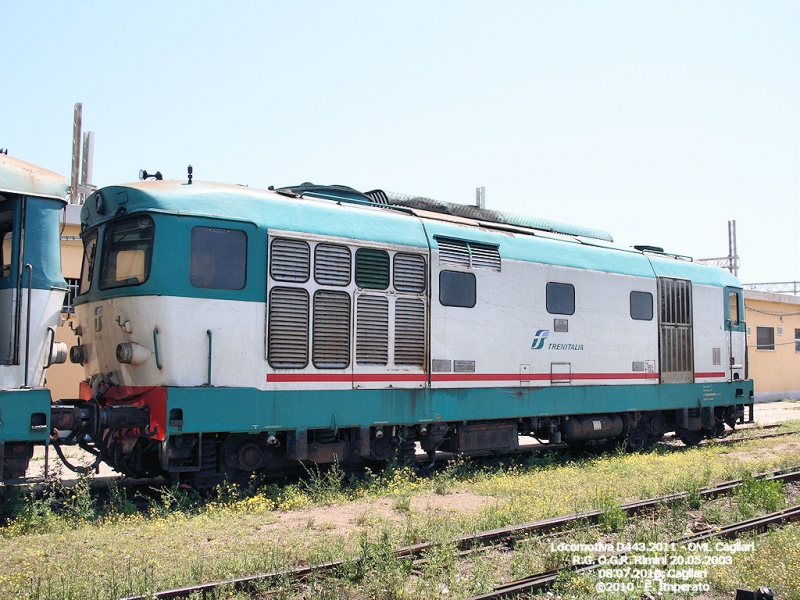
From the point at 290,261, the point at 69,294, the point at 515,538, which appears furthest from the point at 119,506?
the point at 69,294

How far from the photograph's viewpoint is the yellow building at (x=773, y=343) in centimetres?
2931

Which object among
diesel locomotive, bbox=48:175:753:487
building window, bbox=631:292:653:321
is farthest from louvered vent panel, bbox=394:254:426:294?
building window, bbox=631:292:653:321

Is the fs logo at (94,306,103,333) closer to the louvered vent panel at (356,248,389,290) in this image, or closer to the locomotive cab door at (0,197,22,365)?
the locomotive cab door at (0,197,22,365)

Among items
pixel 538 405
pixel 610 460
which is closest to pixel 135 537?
pixel 538 405

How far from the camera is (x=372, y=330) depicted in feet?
33.3

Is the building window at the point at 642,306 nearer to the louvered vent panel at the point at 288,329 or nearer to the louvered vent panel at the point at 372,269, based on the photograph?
the louvered vent panel at the point at 372,269

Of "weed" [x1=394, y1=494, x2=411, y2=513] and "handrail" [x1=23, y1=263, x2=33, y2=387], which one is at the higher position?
"handrail" [x1=23, y1=263, x2=33, y2=387]

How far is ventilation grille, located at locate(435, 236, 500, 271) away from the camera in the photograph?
11023mm

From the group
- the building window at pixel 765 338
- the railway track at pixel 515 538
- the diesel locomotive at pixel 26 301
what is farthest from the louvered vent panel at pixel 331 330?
the building window at pixel 765 338

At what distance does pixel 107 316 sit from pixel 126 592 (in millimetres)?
4396

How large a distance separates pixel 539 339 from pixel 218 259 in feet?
18.5

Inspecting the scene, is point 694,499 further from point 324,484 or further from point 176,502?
point 176,502

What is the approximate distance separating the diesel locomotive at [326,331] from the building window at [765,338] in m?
18.8

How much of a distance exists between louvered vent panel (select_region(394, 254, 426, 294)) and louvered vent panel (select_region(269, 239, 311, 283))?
144 centimetres
